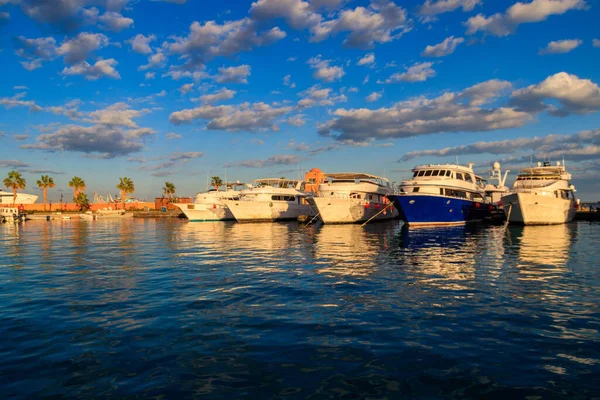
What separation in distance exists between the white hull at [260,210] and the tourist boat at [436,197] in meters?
21.0

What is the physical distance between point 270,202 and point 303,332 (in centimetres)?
5116

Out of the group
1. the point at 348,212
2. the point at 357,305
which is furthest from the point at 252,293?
the point at 348,212

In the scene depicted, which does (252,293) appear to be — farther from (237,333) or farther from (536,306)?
(536,306)

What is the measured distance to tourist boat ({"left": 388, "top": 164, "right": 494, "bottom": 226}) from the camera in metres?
42.5

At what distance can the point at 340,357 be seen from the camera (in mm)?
7082

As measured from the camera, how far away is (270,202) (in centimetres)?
5938

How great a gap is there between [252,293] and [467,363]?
23.4 ft

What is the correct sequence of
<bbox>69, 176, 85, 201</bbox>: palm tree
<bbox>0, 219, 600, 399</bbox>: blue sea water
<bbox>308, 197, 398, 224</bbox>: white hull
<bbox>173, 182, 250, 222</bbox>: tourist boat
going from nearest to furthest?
1. <bbox>0, 219, 600, 399</bbox>: blue sea water
2. <bbox>308, 197, 398, 224</bbox>: white hull
3. <bbox>173, 182, 250, 222</bbox>: tourist boat
4. <bbox>69, 176, 85, 201</bbox>: palm tree

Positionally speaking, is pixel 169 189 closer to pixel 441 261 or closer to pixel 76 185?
pixel 76 185

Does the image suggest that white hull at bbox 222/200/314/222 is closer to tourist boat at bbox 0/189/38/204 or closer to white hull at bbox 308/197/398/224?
white hull at bbox 308/197/398/224

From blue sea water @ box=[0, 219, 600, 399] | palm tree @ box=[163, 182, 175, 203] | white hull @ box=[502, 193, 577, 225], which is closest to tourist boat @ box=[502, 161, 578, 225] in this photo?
white hull @ box=[502, 193, 577, 225]

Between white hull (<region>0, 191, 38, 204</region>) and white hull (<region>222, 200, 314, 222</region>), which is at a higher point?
white hull (<region>0, 191, 38, 204</region>)

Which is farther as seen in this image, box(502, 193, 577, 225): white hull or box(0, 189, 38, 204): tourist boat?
box(0, 189, 38, 204): tourist boat

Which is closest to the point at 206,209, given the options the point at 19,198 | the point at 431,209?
the point at 431,209
